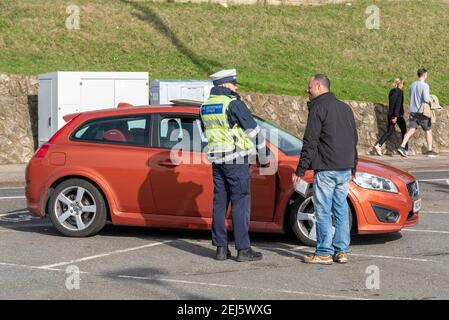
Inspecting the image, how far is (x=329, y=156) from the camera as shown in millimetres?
9766

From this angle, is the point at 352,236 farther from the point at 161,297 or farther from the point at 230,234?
the point at 161,297

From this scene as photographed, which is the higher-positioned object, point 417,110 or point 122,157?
point 417,110

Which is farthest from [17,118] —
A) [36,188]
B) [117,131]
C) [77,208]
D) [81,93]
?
[77,208]

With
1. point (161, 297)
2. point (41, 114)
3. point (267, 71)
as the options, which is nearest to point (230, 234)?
point (161, 297)

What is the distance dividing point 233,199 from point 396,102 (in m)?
13.5

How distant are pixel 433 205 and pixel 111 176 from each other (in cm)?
529

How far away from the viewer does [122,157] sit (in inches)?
450

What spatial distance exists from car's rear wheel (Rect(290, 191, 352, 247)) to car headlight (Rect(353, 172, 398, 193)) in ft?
1.05

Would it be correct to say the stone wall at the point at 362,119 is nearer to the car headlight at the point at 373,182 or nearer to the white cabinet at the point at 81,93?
the white cabinet at the point at 81,93

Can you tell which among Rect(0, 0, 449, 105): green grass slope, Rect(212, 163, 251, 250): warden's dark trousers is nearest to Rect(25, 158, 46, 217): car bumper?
Rect(212, 163, 251, 250): warden's dark trousers

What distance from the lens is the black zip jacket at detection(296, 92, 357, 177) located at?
970cm

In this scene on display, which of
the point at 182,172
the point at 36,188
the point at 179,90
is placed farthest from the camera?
the point at 179,90

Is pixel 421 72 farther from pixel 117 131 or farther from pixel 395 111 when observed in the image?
pixel 117 131

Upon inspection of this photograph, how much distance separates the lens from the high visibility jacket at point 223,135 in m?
9.86
